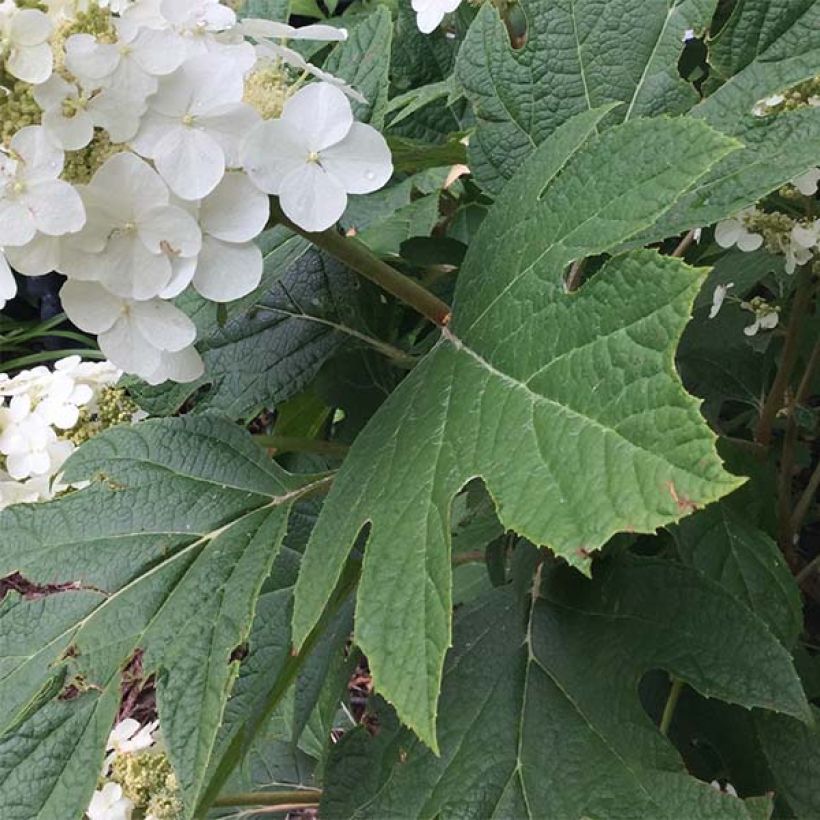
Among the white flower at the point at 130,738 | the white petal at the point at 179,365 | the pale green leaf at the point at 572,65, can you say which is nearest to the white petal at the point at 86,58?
the white petal at the point at 179,365

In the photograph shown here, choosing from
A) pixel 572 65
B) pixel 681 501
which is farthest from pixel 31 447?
pixel 681 501

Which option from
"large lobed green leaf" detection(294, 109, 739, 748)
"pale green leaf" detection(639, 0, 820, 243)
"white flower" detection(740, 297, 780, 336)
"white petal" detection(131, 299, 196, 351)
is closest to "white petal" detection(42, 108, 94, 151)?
"white petal" detection(131, 299, 196, 351)

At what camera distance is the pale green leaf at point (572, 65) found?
0.76 m

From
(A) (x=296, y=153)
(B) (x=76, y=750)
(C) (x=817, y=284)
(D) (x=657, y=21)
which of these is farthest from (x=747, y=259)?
(B) (x=76, y=750)

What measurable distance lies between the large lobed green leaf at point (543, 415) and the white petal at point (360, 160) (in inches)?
3.6

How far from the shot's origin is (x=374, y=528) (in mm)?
580

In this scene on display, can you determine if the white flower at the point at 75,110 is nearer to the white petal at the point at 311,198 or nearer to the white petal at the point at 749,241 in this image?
the white petal at the point at 311,198

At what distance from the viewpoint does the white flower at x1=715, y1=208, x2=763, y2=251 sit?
0.89 metres

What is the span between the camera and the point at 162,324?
651mm

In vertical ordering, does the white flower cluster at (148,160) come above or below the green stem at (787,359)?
above

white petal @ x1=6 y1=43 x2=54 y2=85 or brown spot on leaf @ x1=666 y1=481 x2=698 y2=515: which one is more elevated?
white petal @ x1=6 y1=43 x2=54 y2=85

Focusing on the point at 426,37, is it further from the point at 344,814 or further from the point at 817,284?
the point at 344,814

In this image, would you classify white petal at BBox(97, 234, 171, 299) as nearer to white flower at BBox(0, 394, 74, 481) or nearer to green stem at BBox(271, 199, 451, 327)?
green stem at BBox(271, 199, 451, 327)

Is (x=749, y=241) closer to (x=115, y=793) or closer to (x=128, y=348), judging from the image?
(x=128, y=348)
